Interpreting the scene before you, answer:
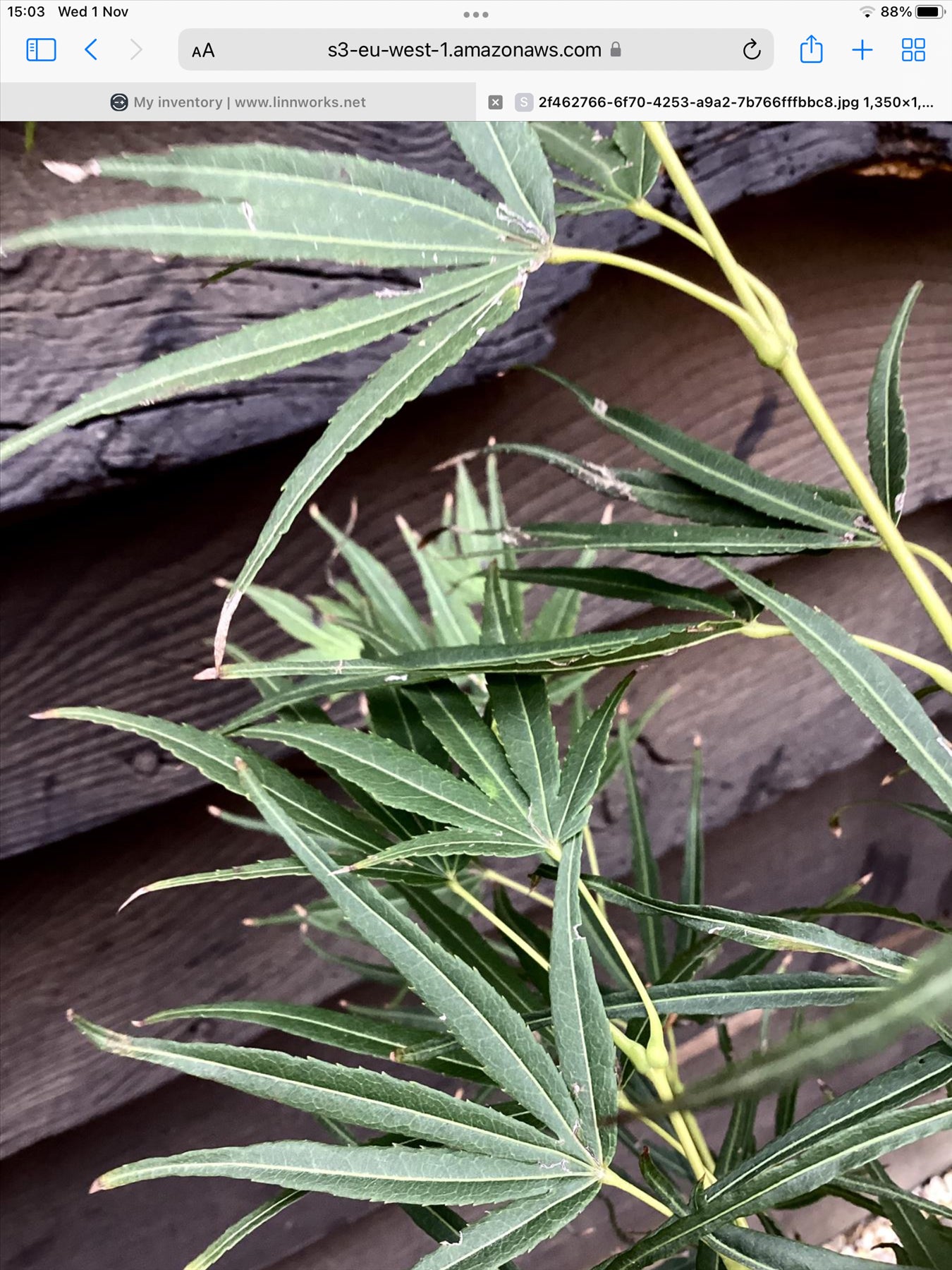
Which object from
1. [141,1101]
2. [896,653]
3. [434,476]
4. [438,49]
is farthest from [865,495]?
[141,1101]

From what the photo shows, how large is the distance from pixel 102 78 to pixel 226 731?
0.24 m

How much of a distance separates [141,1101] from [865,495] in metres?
0.65

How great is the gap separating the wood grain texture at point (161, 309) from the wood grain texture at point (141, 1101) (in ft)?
0.90

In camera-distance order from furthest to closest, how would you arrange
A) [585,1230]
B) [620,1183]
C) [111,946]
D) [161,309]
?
[585,1230] < [111,946] < [161,309] < [620,1183]

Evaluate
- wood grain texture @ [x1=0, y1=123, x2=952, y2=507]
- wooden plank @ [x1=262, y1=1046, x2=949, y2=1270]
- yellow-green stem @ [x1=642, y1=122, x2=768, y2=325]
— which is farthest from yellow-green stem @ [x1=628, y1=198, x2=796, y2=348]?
wooden plank @ [x1=262, y1=1046, x2=949, y2=1270]

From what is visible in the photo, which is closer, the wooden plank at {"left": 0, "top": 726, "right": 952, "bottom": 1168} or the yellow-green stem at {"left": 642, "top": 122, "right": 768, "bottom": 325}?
the yellow-green stem at {"left": 642, "top": 122, "right": 768, "bottom": 325}

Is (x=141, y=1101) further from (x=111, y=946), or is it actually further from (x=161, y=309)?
(x=161, y=309)

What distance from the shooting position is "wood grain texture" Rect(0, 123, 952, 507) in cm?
41

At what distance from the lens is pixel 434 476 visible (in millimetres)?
575

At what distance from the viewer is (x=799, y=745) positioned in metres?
0.78

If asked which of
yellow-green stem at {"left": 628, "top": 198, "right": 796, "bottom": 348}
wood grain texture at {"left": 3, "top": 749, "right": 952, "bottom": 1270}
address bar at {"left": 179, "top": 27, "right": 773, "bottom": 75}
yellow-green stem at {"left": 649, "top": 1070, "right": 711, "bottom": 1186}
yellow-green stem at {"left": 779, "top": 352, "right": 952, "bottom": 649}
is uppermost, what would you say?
address bar at {"left": 179, "top": 27, "right": 773, "bottom": 75}

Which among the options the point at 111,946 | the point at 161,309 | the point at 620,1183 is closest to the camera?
the point at 620,1183

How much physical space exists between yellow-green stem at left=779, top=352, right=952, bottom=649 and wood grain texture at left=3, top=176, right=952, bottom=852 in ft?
0.98

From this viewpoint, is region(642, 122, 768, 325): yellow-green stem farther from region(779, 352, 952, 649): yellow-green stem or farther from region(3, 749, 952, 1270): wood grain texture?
region(3, 749, 952, 1270): wood grain texture
